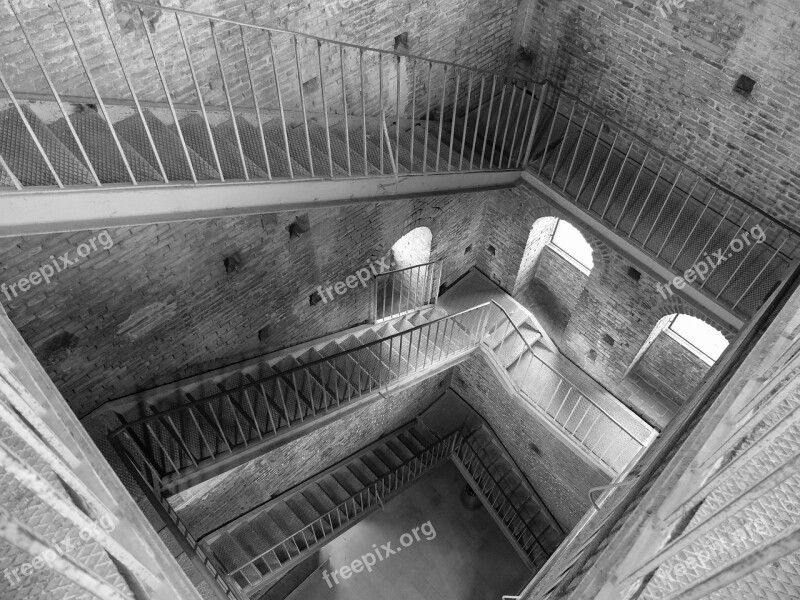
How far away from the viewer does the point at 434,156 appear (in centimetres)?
659

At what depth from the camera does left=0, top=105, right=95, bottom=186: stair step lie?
3338 millimetres

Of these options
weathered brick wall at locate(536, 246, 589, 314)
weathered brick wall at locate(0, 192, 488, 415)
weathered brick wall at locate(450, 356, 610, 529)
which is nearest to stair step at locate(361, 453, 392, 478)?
weathered brick wall at locate(450, 356, 610, 529)

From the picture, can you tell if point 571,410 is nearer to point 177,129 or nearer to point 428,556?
point 428,556

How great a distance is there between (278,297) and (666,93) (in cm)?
496

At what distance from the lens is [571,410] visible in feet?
28.3

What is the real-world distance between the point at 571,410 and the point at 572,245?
2.48m

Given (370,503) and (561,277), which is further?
(370,503)

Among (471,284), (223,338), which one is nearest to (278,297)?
(223,338)

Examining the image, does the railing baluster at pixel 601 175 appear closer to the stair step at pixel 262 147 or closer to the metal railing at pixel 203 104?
the metal railing at pixel 203 104

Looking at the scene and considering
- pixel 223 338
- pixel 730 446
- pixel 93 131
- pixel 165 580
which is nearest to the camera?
pixel 165 580

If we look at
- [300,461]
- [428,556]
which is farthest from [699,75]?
[428,556]

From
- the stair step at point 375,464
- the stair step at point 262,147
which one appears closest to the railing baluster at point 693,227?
the stair step at point 262,147

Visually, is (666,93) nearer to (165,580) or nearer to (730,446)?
(730,446)

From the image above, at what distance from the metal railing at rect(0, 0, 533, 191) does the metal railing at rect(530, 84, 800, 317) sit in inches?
49.0
